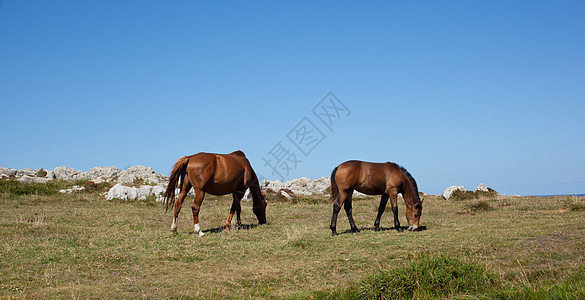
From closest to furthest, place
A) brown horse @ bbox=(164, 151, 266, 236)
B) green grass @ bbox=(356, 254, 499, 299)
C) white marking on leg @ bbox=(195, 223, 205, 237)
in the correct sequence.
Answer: green grass @ bbox=(356, 254, 499, 299)
white marking on leg @ bbox=(195, 223, 205, 237)
brown horse @ bbox=(164, 151, 266, 236)

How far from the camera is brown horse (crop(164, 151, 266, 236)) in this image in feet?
43.7

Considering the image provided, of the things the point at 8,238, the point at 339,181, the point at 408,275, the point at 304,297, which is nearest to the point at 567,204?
the point at 339,181

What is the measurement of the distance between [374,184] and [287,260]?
463 centimetres

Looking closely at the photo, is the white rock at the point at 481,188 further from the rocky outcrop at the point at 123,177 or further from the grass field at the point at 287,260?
the grass field at the point at 287,260

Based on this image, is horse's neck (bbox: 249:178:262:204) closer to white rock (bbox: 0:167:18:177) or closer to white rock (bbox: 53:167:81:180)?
white rock (bbox: 53:167:81:180)

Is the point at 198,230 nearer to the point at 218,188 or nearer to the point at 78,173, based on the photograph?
the point at 218,188

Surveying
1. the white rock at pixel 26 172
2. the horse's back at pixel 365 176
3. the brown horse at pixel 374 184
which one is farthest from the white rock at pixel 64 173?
the horse's back at pixel 365 176

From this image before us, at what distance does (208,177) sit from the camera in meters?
13.5

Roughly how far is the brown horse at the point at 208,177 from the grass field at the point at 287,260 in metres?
1.04

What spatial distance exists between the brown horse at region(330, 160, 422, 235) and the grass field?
67 centimetres

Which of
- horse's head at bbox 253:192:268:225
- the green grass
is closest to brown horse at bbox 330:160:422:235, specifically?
horse's head at bbox 253:192:268:225

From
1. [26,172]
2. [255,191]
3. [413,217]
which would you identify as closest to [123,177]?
[26,172]

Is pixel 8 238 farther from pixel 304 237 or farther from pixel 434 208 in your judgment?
pixel 434 208

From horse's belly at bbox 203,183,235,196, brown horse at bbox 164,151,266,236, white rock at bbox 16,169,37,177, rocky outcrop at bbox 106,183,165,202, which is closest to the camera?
brown horse at bbox 164,151,266,236
